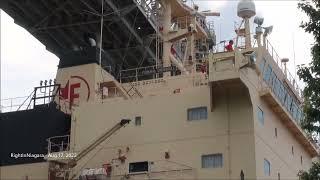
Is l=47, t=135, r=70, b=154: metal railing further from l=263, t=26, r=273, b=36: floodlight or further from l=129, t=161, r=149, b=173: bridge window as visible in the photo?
l=263, t=26, r=273, b=36: floodlight

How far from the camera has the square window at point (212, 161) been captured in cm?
2373

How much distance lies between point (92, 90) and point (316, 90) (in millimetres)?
16966

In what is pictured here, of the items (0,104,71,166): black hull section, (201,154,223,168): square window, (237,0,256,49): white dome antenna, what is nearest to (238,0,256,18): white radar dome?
(237,0,256,49): white dome antenna

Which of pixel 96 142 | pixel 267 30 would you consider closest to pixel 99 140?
pixel 96 142

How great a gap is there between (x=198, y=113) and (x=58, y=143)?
23.8 ft

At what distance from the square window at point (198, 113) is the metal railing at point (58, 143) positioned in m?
6.03

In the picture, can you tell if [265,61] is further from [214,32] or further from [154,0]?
[214,32]

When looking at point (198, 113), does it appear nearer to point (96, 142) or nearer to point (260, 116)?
point (260, 116)

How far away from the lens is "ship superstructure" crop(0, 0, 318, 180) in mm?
24047

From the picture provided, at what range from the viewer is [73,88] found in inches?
1202

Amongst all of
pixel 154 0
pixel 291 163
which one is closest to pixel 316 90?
pixel 291 163

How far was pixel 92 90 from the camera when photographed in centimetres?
2998

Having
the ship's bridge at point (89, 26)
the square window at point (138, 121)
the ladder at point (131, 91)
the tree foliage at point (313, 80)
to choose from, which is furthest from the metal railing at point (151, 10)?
the tree foliage at point (313, 80)

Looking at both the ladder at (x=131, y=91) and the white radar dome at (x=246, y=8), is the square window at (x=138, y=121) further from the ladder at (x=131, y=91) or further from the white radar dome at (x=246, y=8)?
the white radar dome at (x=246, y=8)
